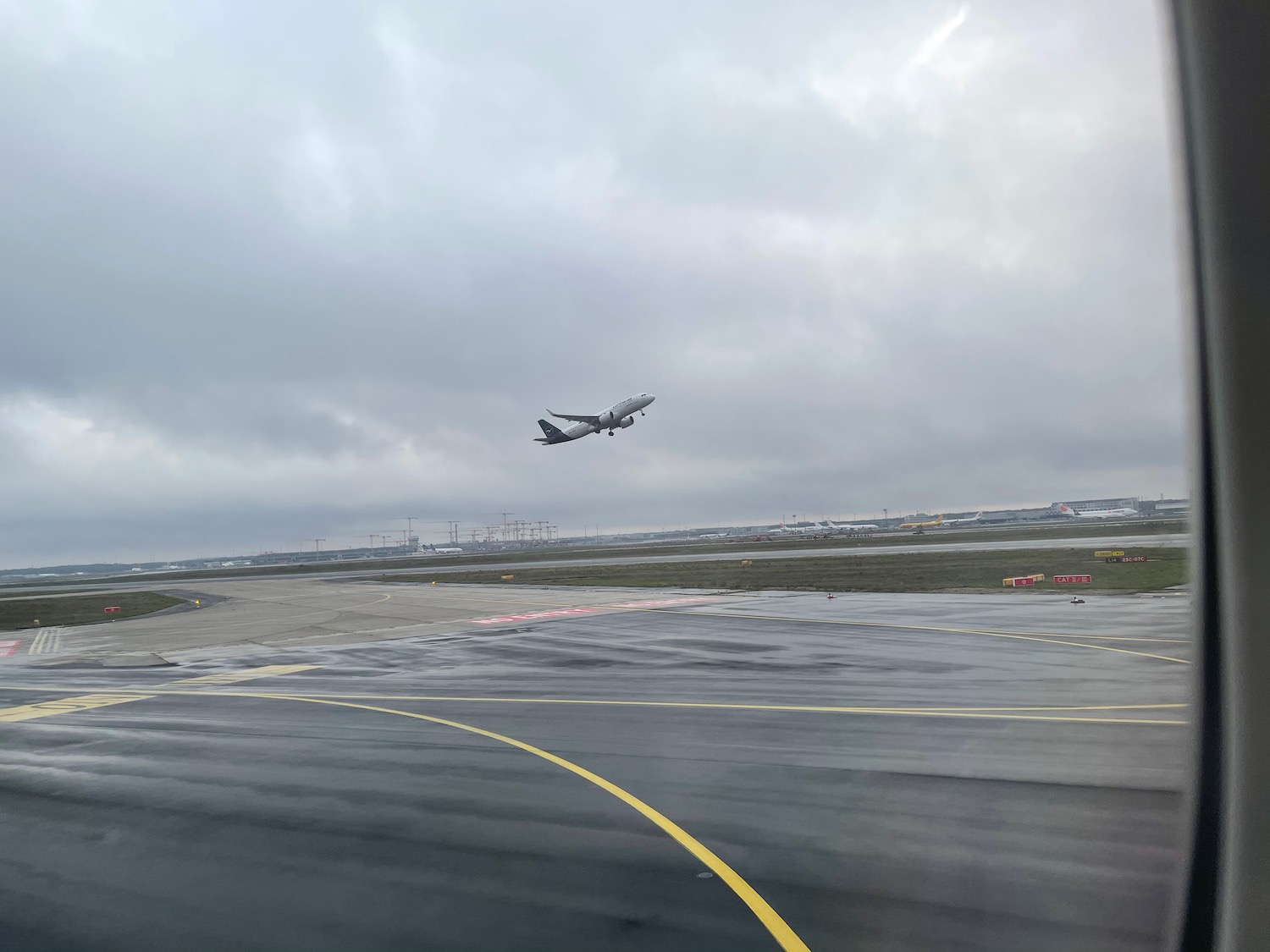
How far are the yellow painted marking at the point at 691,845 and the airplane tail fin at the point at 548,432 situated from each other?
62281mm

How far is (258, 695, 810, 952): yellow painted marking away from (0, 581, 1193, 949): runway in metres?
0.04

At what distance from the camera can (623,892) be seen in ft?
22.2

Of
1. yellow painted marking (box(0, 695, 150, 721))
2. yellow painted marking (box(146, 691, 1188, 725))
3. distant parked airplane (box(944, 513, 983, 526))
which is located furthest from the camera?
distant parked airplane (box(944, 513, 983, 526))

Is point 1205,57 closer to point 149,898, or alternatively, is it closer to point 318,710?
point 149,898

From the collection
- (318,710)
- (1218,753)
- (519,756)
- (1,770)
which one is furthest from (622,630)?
Result: (1218,753)

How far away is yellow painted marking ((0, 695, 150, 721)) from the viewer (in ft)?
54.6

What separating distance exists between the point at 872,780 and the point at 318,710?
1087 centimetres

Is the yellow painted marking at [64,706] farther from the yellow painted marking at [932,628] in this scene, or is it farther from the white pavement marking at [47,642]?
the yellow painted marking at [932,628]

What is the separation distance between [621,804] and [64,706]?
1501 centimetres

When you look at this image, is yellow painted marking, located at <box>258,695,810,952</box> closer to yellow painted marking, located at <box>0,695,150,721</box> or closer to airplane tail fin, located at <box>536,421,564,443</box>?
yellow painted marking, located at <box>0,695,150,721</box>

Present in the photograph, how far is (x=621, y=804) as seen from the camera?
9.08m

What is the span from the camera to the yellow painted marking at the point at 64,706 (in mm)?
16641

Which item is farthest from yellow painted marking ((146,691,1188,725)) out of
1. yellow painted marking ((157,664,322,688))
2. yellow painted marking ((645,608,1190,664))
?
yellow painted marking ((157,664,322,688))

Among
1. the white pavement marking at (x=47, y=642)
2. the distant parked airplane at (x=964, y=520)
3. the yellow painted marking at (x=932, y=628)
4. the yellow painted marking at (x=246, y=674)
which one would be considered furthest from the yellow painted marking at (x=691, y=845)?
the distant parked airplane at (x=964, y=520)
